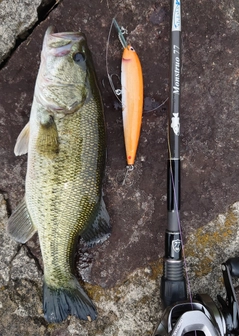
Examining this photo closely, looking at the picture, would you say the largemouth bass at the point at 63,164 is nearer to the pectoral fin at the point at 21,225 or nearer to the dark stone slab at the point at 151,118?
the pectoral fin at the point at 21,225

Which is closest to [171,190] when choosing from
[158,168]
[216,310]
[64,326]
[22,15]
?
[158,168]

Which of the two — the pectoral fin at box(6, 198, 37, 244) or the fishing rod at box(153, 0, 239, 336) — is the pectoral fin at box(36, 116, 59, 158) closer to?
the pectoral fin at box(6, 198, 37, 244)

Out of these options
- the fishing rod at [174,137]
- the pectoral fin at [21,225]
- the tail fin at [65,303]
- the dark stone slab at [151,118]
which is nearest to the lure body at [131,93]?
the dark stone slab at [151,118]

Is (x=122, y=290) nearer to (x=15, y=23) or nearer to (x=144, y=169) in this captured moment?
(x=144, y=169)

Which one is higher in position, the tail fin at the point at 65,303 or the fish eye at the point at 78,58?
the fish eye at the point at 78,58

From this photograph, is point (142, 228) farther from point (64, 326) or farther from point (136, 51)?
point (136, 51)
